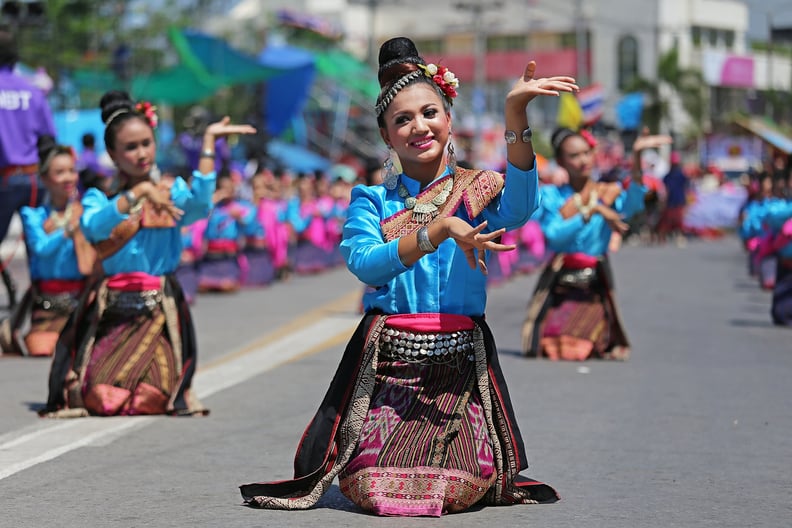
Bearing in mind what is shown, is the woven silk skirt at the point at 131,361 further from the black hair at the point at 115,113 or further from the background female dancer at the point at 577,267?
the background female dancer at the point at 577,267

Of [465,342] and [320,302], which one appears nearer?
[465,342]

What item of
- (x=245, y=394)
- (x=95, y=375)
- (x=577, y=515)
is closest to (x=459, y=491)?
(x=577, y=515)

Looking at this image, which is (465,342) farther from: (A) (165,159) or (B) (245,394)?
(A) (165,159)

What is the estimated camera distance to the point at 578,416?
8.84 m

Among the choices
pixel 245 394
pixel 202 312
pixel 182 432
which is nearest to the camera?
pixel 182 432

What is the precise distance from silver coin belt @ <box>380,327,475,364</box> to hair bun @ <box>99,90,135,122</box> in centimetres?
341

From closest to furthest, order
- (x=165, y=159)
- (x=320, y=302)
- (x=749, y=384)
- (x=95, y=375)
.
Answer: (x=95, y=375) < (x=749, y=384) < (x=320, y=302) < (x=165, y=159)

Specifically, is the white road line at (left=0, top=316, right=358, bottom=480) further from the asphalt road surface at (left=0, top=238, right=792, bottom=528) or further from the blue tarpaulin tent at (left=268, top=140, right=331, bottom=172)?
the blue tarpaulin tent at (left=268, top=140, right=331, bottom=172)

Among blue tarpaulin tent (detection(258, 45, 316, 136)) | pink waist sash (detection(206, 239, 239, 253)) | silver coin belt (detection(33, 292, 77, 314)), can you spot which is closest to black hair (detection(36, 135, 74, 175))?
silver coin belt (detection(33, 292, 77, 314))

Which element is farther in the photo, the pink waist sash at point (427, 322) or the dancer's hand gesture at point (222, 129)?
the dancer's hand gesture at point (222, 129)

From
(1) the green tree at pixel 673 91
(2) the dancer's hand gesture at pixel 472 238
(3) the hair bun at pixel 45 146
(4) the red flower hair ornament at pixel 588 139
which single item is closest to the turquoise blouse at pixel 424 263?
(2) the dancer's hand gesture at pixel 472 238

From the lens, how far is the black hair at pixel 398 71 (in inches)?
243

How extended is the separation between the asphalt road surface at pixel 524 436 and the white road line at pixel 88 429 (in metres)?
0.02

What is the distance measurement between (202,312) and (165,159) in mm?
18570
